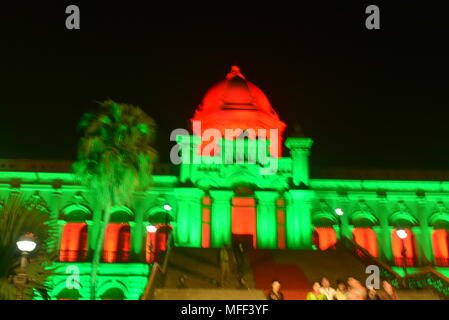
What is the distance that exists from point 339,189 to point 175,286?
17.9 metres

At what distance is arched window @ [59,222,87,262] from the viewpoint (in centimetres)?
4172

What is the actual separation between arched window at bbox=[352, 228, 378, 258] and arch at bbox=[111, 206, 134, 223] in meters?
16.2

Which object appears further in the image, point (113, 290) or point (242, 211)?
point (242, 211)

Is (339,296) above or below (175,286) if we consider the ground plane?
below

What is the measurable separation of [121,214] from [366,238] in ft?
58.6

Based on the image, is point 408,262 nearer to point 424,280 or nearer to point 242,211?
point 242,211

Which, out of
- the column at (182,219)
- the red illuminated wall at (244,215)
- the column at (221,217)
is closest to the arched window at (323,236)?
the red illuminated wall at (244,215)

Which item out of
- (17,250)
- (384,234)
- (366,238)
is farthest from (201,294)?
(384,234)

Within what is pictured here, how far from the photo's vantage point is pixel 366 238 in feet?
145

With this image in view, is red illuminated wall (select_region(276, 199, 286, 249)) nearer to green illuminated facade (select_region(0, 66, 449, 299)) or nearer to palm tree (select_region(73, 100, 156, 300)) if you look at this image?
green illuminated facade (select_region(0, 66, 449, 299))

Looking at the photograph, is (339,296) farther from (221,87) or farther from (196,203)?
(221,87)

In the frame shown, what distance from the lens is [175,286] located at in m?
30.7

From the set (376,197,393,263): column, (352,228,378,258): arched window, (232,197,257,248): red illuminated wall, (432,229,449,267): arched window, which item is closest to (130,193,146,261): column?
(232,197,257,248): red illuminated wall
